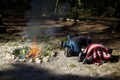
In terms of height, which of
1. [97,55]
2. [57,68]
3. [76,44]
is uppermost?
[76,44]

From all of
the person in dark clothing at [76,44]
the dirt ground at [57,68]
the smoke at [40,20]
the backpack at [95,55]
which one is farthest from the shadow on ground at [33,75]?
the smoke at [40,20]

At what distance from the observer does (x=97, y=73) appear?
441 inches

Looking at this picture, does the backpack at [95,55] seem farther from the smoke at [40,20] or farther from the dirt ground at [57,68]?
the smoke at [40,20]

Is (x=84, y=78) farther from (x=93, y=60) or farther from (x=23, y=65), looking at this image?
(x=23, y=65)

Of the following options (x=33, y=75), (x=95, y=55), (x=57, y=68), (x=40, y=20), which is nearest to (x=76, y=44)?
(x=95, y=55)

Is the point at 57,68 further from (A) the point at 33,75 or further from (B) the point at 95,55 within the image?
(B) the point at 95,55

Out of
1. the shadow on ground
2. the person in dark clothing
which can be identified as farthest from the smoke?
the shadow on ground

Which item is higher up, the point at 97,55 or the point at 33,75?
the point at 97,55

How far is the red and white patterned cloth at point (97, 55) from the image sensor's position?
40.4ft

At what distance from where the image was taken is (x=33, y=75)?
11.2m

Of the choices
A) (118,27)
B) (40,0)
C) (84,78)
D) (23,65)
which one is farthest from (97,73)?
(40,0)

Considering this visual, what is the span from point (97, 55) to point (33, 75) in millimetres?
3081

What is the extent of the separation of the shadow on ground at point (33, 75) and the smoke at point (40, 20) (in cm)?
630

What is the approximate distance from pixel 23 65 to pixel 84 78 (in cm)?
306
